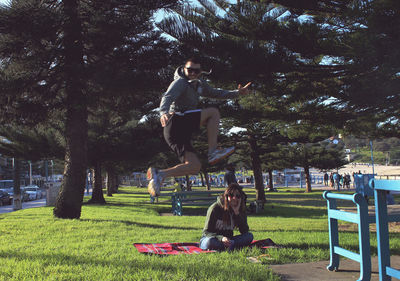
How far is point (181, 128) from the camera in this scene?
3.08m

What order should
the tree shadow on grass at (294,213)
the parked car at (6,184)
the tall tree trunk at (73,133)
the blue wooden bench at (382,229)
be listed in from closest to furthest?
the blue wooden bench at (382,229) < the tall tree trunk at (73,133) < the tree shadow on grass at (294,213) < the parked car at (6,184)

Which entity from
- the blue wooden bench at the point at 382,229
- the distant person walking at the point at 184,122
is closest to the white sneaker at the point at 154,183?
the distant person walking at the point at 184,122

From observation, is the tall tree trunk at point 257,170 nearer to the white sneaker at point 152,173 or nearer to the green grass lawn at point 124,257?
the green grass lawn at point 124,257

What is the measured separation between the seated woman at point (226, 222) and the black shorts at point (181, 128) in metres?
2.80

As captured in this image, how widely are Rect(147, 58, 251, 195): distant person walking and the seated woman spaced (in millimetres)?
2705

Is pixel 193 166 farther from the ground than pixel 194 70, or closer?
closer

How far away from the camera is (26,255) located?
227 inches

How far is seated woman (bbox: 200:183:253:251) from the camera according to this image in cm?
586

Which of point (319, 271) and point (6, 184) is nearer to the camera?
point (319, 271)

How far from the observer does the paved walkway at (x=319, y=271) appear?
4570 mm

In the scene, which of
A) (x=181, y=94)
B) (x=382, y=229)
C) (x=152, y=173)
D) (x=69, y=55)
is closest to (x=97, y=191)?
(x=69, y=55)

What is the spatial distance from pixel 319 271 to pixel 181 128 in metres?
3.03

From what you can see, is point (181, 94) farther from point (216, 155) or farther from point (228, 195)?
point (228, 195)

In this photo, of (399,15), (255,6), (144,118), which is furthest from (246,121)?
(144,118)
